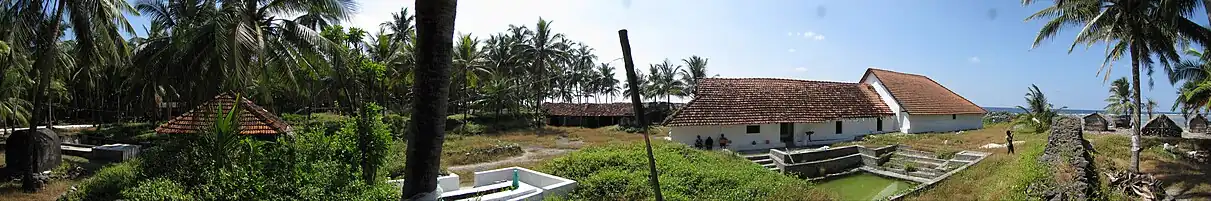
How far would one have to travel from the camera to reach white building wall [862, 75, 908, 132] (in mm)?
24219

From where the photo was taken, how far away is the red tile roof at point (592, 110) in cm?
3855

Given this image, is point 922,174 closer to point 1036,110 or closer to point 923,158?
point 923,158

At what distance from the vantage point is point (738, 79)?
72.0 feet

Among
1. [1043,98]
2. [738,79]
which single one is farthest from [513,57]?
[1043,98]

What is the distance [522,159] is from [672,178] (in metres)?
9.04

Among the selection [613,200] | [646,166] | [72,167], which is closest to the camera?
[613,200]

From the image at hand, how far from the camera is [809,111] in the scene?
21.2m

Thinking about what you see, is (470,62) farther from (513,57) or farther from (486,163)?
(486,163)

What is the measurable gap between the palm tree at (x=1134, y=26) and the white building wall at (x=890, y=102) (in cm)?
987

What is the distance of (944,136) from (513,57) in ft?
73.5

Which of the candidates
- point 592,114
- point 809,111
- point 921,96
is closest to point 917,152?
point 809,111

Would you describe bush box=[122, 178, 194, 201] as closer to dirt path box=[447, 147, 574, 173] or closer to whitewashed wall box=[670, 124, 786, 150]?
dirt path box=[447, 147, 574, 173]

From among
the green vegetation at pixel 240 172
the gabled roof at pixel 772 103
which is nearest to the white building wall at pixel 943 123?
the gabled roof at pixel 772 103

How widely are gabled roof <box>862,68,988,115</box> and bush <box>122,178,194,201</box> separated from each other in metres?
23.8
